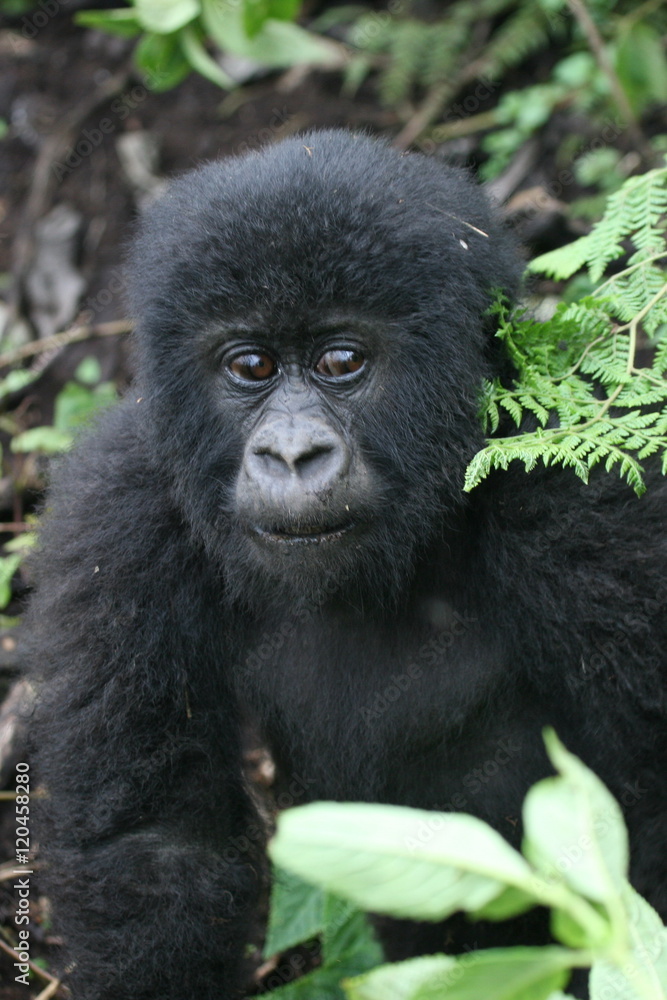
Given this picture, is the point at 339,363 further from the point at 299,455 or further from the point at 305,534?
the point at 305,534

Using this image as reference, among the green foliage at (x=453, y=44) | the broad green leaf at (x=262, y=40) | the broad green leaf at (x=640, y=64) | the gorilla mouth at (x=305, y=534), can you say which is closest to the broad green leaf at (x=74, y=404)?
the broad green leaf at (x=262, y=40)

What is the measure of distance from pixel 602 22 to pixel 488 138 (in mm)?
1123

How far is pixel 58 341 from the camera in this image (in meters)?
7.38

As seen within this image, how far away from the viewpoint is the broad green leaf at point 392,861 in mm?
1426

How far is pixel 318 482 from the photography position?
3.34 metres

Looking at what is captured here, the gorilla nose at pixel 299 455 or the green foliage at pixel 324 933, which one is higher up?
the gorilla nose at pixel 299 455

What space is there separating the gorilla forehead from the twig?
146 inches

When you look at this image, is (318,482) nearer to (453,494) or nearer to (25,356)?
(453,494)

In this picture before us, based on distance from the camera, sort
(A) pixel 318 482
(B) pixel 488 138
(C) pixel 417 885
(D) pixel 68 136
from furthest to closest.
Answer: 1. (D) pixel 68 136
2. (B) pixel 488 138
3. (A) pixel 318 482
4. (C) pixel 417 885

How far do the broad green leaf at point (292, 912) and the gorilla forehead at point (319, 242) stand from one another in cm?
242

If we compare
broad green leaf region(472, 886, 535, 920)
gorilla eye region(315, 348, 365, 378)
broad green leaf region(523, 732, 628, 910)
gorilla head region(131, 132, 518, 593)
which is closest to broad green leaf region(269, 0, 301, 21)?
gorilla head region(131, 132, 518, 593)

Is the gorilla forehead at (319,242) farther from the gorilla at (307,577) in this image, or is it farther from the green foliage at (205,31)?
the green foliage at (205,31)

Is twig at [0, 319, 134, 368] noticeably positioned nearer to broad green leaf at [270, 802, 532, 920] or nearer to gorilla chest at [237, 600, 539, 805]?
gorilla chest at [237, 600, 539, 805]

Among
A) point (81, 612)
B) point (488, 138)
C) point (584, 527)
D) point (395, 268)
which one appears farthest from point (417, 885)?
point (488, 138)
